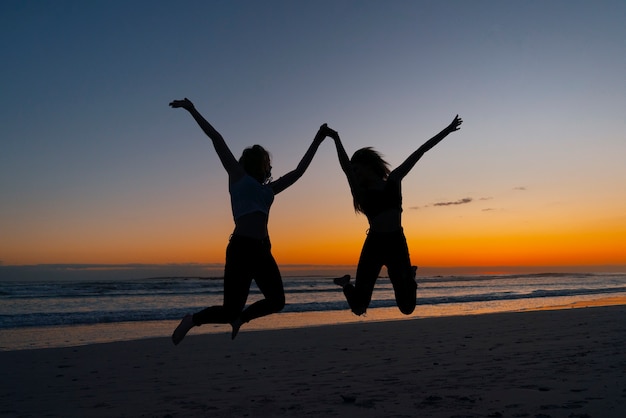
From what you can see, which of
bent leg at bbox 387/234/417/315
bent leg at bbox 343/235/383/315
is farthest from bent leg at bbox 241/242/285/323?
bent leg at bbox 387/234/417/315

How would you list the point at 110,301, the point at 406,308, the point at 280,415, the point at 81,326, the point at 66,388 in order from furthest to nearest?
1. the point at 110,301
2. the point at 81,326
3. the point at 66,388
4. the point at 280,415
5. the point at 406,308

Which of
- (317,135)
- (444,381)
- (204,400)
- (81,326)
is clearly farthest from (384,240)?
(81,326)

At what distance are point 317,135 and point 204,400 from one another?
3648mm

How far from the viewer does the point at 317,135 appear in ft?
17.9

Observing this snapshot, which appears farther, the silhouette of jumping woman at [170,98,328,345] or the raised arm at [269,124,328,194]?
the raised arm at [269,124,328,194]

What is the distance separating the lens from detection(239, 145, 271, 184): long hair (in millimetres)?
4887

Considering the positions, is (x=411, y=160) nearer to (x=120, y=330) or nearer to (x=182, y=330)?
(x=182, y=330)

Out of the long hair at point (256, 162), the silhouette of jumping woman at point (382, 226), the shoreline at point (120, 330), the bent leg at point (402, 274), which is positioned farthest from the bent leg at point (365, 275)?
the shoreline at point (120, 330)

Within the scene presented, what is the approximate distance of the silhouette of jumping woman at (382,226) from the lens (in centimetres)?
529

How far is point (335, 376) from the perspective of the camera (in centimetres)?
800

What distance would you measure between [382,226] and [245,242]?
1494 millimetres

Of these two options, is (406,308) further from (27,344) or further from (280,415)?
(27,344)

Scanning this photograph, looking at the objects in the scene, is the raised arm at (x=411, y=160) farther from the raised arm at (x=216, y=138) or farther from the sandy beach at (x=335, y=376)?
the sandy beach at (x=335, y=376)

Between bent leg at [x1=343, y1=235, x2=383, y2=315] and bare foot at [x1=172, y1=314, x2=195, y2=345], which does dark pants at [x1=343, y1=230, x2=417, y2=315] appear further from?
bare foot at [x1=172, y1=314, x2=195, y2=345]
